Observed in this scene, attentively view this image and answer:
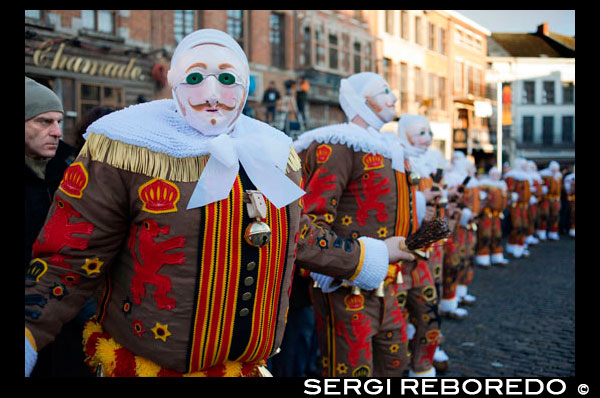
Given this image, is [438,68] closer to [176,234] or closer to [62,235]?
[176,234]

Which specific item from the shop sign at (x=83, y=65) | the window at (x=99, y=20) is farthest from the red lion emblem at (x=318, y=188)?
the window at (x=99, y=20)

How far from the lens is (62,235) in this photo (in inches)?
68.0

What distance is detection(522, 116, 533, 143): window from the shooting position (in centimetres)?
3712

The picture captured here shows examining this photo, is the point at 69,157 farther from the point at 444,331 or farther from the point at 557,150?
the point at 557,150

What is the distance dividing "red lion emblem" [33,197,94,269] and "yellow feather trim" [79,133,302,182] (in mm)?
187

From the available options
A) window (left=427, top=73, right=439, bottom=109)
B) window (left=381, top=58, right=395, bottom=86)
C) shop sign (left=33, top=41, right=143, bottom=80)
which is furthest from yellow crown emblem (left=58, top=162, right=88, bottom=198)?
window (left=427, top=73, right=439, bottom=109)

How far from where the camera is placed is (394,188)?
336 centimetres

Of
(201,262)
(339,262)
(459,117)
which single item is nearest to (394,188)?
(339,262)

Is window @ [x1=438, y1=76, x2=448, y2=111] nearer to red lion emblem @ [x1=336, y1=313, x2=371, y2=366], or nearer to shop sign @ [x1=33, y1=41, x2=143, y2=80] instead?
shop sign @ [x1=33, y1=41, x2=143, y2=80]

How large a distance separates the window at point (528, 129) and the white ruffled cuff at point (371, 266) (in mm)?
37543

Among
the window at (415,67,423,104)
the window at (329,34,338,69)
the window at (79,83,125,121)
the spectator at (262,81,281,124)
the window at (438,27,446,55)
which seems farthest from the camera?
the window at (438,27,446,55)

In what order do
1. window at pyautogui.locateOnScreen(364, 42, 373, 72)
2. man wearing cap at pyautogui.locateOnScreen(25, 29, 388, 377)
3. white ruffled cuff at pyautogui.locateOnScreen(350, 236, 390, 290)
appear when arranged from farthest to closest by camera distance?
window at pyautogui.locateOnScreen(364, 42, 373, 72)
white ruffled cuff at pyautogui.locateOnScreen(350, 236, 390, 290)
man wearing cap at pyautogui.locateOnScreen(25, 29, 388, 377)

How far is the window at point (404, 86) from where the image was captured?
2747 centimetres

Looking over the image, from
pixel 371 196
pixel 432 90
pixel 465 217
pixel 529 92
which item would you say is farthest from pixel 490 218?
pixel 529 92
